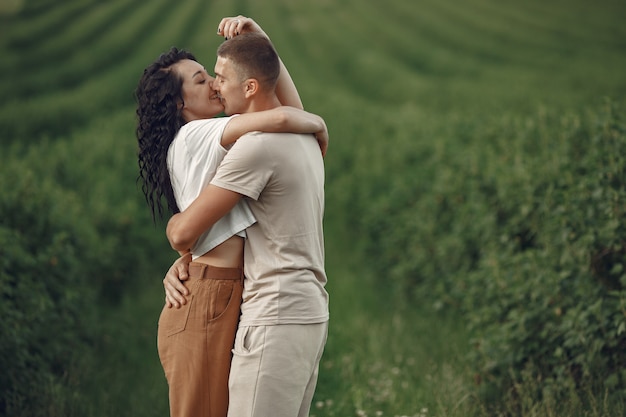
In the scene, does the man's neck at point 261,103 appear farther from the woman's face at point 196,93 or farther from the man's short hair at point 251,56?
the woman's face at point 196,93

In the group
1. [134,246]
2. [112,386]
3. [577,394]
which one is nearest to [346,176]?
[134,246]

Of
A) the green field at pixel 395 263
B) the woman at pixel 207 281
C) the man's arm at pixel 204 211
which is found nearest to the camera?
the man's arm at pixel 204 211

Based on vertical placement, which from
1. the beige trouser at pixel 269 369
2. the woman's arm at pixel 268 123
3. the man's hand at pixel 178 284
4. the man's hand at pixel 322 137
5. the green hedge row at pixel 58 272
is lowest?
the green hedge row at pixel 58 272

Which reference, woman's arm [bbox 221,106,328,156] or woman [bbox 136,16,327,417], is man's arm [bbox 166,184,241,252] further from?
woman's arm [bbox 221,106,328,156]

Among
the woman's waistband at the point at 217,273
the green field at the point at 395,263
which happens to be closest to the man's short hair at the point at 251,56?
the woman's waistband at the point at 217,273

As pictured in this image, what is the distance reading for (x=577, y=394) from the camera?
4695 mm

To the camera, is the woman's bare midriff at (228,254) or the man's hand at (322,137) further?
the man's hand at (322,137)

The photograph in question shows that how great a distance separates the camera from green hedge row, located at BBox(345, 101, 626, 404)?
188 inches

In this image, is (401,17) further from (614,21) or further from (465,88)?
(614,21)

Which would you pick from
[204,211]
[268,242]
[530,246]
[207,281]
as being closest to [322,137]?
[268,242]

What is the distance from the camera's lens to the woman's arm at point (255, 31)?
329 cm

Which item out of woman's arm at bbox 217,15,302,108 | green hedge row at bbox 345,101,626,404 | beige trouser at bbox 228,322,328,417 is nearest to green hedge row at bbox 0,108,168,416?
beige trouser at bbox 228,322,328,417

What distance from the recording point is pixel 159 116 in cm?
330

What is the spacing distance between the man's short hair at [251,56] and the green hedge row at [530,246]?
8.17 feet
